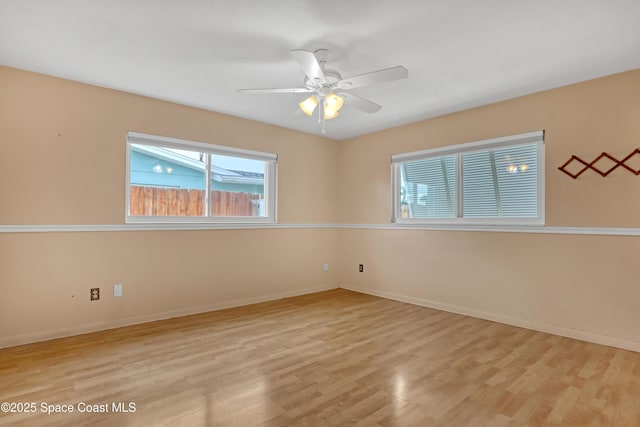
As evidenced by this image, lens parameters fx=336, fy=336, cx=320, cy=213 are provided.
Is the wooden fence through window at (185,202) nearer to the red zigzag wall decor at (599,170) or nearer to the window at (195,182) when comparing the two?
the window at (195,182)

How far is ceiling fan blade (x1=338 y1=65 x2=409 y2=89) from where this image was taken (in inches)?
84.8

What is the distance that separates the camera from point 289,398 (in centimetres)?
195

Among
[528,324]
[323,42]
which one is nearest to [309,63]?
[323,42]

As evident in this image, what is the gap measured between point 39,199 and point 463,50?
362cm

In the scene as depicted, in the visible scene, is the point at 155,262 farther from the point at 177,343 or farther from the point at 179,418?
the point at 179,418

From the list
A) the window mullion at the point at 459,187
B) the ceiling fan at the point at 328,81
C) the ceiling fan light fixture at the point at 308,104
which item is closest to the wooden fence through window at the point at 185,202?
the ceiling fan at the point at 328,81

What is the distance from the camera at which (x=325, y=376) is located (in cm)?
223

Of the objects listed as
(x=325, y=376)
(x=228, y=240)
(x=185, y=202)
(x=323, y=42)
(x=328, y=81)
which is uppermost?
(x=323, y=42)

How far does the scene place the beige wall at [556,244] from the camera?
9.09 ft

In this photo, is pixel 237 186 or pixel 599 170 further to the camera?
pixel 237 186

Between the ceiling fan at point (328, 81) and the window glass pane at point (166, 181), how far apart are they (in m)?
1.51

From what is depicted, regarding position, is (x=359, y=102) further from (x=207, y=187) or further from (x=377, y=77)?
(x=207, y=187)

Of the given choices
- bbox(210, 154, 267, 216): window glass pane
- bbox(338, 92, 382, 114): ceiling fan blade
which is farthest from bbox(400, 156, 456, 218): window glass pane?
bbox(210, 154, 267, 216): window glass pane

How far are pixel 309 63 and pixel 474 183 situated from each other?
254 cm
